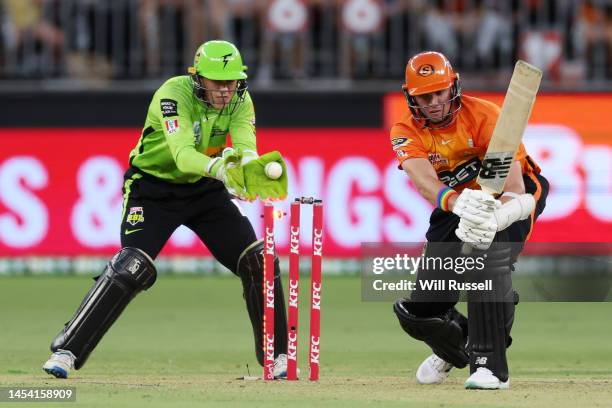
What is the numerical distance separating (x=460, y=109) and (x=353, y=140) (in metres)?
6.38

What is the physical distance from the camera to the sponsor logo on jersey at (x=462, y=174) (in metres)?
7.93

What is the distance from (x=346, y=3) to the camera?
49.3ft

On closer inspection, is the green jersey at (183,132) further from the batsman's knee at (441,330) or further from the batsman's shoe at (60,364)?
the batsman's knee at (441,330)

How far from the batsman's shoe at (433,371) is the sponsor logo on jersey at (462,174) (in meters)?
1.01

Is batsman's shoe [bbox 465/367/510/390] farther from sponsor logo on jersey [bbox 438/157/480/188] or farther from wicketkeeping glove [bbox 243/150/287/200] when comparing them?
wicketkeeping glove [bbox 243/150/287/200]

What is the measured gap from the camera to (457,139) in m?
7.81

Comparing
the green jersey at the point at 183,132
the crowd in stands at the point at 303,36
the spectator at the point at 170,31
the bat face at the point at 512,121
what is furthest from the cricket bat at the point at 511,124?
the spectator at the point at 170,31

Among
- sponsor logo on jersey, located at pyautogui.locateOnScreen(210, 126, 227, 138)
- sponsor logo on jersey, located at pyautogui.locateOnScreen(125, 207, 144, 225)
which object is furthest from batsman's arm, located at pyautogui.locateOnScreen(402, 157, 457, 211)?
sponsor logo on jersey, located at pyautogui.locateOnScreen(125, 207, 144, 225)

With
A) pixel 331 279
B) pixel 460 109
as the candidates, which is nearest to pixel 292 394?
pixel 460 109

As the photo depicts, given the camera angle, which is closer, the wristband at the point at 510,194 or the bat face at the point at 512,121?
the bat face at the point at 512,121

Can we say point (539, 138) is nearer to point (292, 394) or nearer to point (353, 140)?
point (353, 140)

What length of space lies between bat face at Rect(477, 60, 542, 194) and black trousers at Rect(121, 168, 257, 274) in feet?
5.51

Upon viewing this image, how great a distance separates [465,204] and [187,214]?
1.86 m

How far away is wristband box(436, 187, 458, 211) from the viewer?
7480 millimetres
